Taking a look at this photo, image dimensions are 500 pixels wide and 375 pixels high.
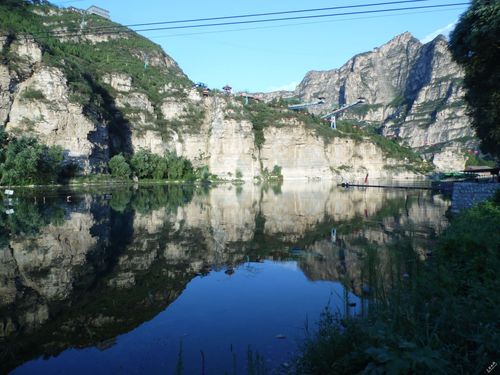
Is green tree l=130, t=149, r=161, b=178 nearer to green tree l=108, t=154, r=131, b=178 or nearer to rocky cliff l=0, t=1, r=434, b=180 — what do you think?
green tree l=108, t=154, r=131, b=178

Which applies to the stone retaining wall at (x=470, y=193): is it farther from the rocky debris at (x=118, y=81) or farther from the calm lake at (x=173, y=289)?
the rocky debris at (x=118, y=81)

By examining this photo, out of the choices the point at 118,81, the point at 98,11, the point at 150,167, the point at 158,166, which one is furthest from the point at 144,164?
the point at 98,11

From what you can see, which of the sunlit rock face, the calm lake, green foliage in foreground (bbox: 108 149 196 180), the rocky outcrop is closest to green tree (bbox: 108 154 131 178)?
green foliage in foreground (bbox: 108 149 196 180)

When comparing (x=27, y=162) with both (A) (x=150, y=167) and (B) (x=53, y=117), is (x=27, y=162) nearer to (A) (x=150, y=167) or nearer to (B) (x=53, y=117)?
(B) (x=53, y=117)

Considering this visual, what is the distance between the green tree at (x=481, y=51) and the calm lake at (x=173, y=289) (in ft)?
25.2

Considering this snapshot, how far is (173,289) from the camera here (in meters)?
12.2

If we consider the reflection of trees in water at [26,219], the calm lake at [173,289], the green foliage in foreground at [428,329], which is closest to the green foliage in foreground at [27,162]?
the reflection of trees in water at [26,219]

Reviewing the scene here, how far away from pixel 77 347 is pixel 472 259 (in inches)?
367

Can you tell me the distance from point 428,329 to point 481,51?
18730mm

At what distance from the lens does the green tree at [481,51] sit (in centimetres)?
1758

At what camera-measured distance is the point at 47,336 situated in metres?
8.76

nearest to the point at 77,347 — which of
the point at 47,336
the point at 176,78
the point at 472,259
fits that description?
the point at 47,336

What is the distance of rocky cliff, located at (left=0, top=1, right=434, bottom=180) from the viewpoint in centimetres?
7825

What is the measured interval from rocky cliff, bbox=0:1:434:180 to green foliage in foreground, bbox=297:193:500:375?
7713cm
